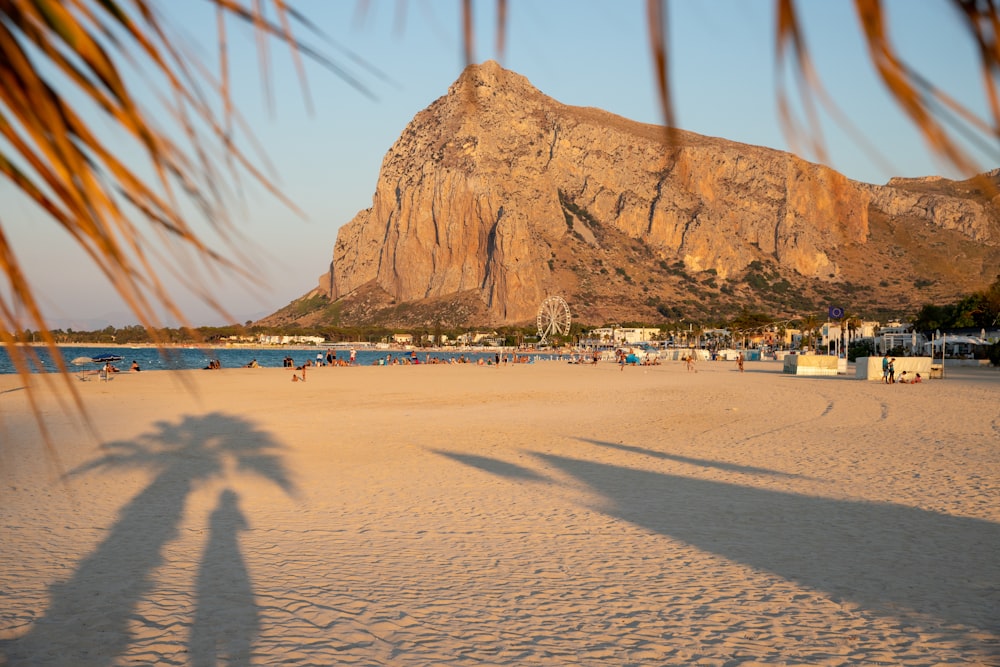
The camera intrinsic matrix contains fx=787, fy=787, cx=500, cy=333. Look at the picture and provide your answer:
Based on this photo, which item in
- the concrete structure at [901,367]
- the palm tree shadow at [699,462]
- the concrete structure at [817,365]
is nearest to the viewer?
the palm tree shadow at [699,462]

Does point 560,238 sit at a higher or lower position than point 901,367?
higher

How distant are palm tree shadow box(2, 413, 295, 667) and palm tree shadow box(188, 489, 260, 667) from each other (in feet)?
1.41

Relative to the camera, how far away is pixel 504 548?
24.3 ft

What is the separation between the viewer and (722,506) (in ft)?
29.5

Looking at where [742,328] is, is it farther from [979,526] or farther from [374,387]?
[979,526]

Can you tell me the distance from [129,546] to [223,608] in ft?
7.13

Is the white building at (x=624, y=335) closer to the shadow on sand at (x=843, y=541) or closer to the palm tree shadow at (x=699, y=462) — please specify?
the palm tree shadow at (x=699, y=462)

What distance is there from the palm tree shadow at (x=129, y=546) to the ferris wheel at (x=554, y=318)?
11849cm

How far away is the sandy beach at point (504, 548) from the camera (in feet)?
16.9

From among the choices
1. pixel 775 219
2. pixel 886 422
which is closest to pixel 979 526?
pixel 886 422

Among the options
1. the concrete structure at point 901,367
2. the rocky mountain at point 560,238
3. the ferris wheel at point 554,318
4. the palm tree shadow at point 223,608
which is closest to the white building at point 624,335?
the ferris wheel at point 554,318

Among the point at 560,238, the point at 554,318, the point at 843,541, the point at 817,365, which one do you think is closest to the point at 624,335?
the point at 554,318

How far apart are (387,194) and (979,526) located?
17949cm

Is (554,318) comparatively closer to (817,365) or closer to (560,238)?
(560,238)
